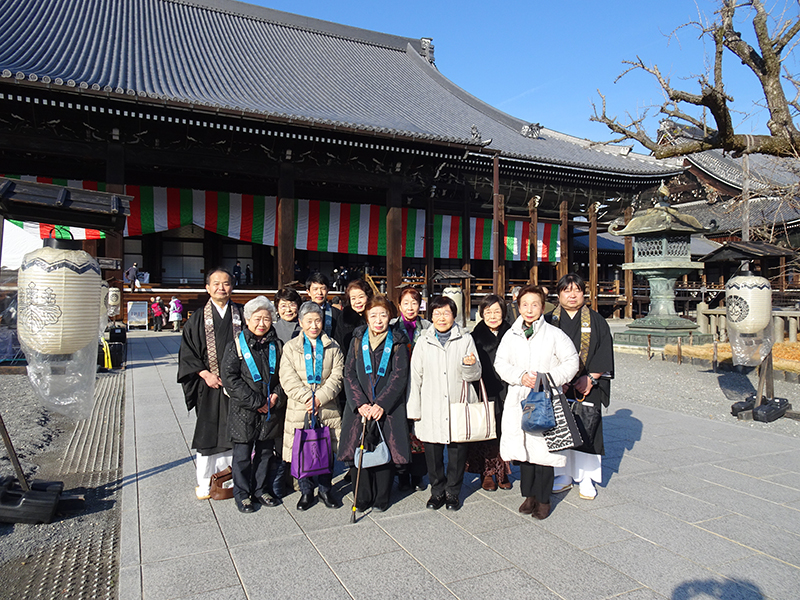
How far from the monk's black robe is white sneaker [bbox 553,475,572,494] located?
86.1 inches

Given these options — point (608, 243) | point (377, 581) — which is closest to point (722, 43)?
point (377, 581)

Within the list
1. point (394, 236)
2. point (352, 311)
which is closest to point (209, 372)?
point (352, 311)

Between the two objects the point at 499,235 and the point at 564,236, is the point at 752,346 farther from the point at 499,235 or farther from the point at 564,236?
the point at 564,236

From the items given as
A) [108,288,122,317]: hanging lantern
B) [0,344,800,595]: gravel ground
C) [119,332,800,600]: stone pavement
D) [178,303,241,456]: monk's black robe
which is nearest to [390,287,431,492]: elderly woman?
[119,332,800,600]: stone pavement

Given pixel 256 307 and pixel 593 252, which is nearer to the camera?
pixel 256 307

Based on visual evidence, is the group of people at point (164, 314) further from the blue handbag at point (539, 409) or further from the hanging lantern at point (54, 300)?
the blue handbag at point (539, 409)

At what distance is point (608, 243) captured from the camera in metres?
23.1

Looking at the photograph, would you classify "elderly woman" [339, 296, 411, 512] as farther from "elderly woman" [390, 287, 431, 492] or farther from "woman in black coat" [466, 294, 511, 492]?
"woman in black coat" [466, 294, 511, 492]

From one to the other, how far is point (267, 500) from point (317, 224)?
1176 centimetres

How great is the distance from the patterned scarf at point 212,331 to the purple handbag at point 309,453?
2.36 feet

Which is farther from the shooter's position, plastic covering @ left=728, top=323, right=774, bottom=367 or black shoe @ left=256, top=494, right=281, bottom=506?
plastic covering @ left=728, top=323, right=774, bottom=367

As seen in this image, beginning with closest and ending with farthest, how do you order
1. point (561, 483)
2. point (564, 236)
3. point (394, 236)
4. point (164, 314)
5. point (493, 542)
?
1. point (493, 542)
2. point (561, 483)
3. point (394, 236)
4. point (164, 314)
5. point (564, 236)

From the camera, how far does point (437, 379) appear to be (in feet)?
10.7

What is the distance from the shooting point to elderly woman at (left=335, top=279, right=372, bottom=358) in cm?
402
